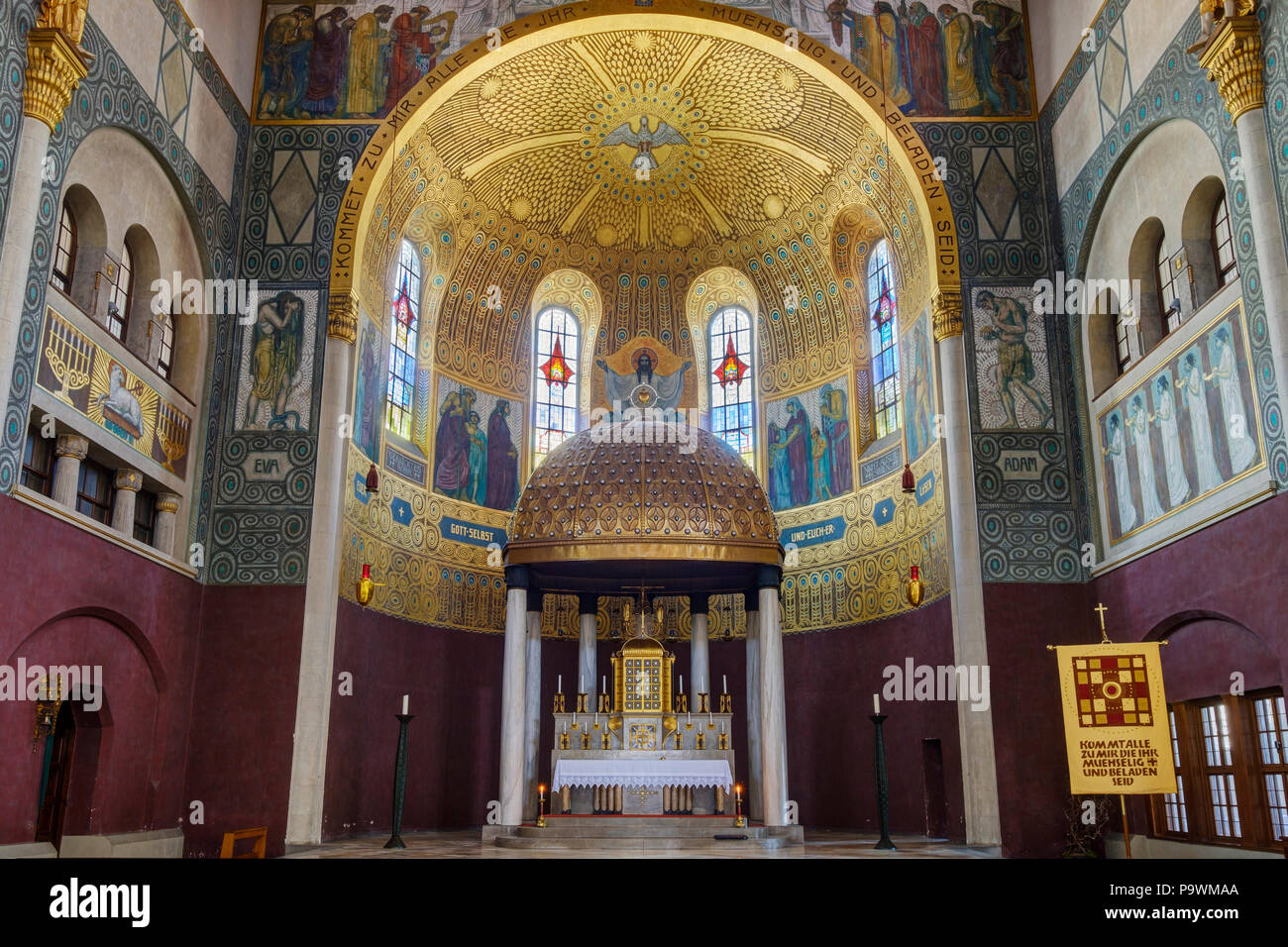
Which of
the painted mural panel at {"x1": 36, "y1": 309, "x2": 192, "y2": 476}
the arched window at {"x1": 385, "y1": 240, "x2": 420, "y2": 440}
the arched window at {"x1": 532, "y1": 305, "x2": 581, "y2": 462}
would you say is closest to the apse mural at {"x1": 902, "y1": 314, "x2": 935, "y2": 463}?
the arched window at {"x1": 532, "y1": 305, "x2": 581, "y2": 462}

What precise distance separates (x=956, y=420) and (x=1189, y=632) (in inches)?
196

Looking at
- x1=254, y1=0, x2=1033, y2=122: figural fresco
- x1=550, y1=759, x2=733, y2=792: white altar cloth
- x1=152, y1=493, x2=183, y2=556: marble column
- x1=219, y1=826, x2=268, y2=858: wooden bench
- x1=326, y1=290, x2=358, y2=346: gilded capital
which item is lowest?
x1=219, y1=826, x2=268, y2=858: wooden bench

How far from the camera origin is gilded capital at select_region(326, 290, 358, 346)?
682 inches

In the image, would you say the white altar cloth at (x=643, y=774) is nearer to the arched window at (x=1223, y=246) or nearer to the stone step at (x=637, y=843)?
the stone step at (x=637, y=843)

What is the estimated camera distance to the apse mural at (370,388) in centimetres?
1814

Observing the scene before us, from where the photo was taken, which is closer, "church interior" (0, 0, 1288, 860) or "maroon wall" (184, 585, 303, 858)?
"church interior" (0, 0, 1288, 860)

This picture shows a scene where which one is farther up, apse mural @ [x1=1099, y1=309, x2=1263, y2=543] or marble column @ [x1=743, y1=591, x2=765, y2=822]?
apse mural @ [x1=1099, y1=309, x2=1263, y2=543]

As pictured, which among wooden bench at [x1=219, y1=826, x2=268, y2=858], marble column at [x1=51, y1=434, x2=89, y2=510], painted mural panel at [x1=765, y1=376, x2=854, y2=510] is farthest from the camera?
painted mural panel at [x1=765, y1=376, x2=854, y2=510]

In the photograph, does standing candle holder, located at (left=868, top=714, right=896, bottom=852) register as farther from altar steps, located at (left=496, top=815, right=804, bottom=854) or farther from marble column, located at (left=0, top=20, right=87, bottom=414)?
marble column, located at (left=0, top=20, right=87, bottom=414)

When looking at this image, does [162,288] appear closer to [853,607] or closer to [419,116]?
[419,116]

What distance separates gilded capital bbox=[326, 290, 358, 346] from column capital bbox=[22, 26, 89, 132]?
5689 mm

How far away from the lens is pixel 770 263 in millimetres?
23547

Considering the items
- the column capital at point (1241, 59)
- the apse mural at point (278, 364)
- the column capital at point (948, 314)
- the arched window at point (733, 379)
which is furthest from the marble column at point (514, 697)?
the column capital at point (1241, 59)
